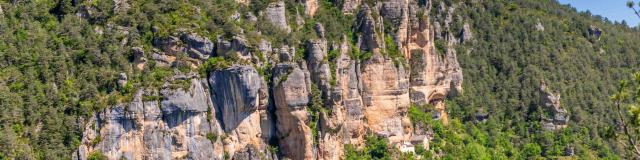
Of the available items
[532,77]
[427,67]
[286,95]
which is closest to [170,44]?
[286,95]

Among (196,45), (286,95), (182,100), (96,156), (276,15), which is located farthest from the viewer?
(276,15)

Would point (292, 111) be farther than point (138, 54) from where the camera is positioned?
Yes

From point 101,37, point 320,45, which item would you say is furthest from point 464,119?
point 101,37

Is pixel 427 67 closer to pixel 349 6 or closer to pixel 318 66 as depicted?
pixel 349 6

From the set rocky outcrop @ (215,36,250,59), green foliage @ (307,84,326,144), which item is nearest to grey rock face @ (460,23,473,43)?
Answer: green foliage @ (307,84,326,144)

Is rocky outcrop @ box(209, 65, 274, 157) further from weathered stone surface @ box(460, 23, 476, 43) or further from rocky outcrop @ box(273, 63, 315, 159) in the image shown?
weathered stone surface @ box(460, 23, 476, 43)

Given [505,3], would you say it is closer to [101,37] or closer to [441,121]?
[441,121]
